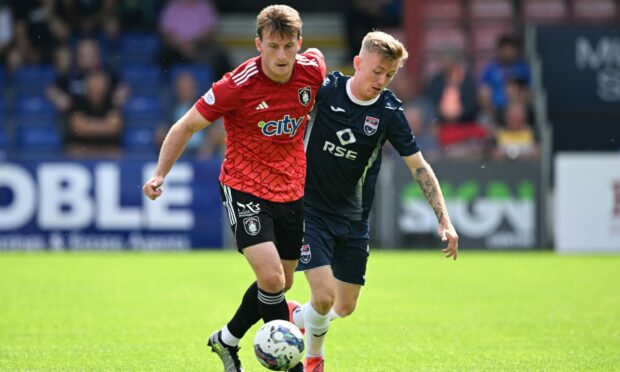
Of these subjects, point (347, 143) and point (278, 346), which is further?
point (347, 143)

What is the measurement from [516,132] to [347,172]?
35.9 feet

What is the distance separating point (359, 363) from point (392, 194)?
9381mm

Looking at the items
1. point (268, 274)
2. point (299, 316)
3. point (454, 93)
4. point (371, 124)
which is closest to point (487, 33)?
point (454, 93)

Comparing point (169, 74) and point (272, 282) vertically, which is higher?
point (169, 74)

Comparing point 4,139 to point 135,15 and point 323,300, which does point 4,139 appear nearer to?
point 135,15

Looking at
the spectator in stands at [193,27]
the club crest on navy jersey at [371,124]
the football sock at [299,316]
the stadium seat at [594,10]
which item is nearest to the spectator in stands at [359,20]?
the spectator in stands at [193,27]

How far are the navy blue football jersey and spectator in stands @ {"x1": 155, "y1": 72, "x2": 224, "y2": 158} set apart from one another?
33.4 ft

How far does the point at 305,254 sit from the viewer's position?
7.21 m

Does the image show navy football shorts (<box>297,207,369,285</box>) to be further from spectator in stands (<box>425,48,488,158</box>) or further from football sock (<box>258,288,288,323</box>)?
spectator in stands (<box>425,48,488,158</box>)

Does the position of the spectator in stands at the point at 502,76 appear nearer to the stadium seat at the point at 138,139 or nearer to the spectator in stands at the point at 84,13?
the stadium seat at the point at 138,139

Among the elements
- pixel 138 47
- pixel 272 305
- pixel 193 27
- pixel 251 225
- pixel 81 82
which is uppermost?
pixel 193 27

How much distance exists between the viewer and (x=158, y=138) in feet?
59.5

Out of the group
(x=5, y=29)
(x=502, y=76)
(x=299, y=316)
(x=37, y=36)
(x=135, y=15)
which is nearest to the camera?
(x=299, y=316)

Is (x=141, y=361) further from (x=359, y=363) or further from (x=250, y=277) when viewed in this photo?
(x=250, y=277)
